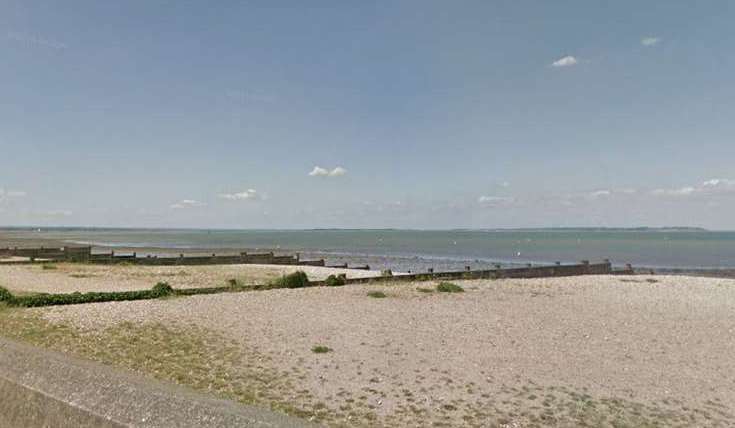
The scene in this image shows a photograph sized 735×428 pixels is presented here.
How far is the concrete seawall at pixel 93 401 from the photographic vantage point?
86.9 inches

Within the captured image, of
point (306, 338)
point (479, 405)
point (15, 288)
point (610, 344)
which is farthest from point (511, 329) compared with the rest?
point (15, 288)

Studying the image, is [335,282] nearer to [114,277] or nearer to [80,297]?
[80,297]

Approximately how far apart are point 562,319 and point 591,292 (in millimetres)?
9346

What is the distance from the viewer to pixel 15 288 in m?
20.2

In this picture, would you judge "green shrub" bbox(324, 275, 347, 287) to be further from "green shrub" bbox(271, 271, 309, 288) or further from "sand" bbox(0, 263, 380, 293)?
"sand" bbox(0, 263, 380, 293)

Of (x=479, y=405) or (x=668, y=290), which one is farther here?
(x=668, y=290)

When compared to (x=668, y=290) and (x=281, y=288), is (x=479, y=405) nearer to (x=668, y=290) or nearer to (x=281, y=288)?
(x=281, y=288)

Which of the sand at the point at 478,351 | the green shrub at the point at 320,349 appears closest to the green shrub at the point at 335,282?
the sand at the point at 478,351

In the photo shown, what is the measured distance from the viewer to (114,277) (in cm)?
2680


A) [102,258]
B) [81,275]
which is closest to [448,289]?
[81,275]

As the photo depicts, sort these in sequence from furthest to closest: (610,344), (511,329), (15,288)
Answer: (15,288) < (511,329) < (610,344)

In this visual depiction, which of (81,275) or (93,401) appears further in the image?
(81,275)

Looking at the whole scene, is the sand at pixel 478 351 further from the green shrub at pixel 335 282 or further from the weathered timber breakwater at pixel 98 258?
the weathered timber breakwater at pixel 98 258

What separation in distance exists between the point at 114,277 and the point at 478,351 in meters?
22.4
